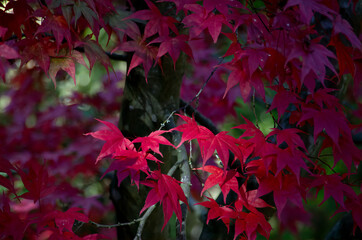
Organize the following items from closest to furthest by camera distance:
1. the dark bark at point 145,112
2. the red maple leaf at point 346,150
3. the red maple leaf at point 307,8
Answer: the red maple leaf at point 307,8 < the red maple leaf at point 346,150 < the dark bark at point 145,112

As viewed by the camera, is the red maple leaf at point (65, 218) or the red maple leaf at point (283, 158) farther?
the red maple leaf at point (65, 218)

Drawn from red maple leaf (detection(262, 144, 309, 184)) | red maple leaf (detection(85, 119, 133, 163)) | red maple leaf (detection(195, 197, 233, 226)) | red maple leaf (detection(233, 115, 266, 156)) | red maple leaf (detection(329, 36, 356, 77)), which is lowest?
red maple leaf (detection(195, 197, 233, 226))

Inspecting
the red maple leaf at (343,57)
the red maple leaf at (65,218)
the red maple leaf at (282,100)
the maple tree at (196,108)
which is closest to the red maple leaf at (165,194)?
the maple tree at (196,108)

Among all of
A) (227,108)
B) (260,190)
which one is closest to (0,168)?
(260,190)

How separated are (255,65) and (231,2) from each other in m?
0.20

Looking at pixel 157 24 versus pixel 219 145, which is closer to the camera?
pixel 219 145

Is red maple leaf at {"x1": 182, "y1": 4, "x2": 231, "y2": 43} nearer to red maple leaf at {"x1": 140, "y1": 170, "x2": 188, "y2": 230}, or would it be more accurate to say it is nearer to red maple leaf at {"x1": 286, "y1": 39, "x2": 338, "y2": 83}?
red maple leaf at {"x1": 286, "y1": 39, "x2": 338, "y2": 83}

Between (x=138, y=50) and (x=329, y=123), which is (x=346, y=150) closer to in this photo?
(x=329, y=123)

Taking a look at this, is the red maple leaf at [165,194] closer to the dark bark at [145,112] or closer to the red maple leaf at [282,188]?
the red maple leaf at [282,188]

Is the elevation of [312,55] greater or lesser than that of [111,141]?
greater

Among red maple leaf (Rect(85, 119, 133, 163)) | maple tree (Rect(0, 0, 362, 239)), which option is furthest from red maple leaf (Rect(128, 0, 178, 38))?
red maple leaf (Rect(85, 119, 133, 163))

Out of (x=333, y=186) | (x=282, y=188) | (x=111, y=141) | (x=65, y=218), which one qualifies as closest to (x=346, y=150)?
(x=333, y=186)

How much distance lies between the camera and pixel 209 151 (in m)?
0.93

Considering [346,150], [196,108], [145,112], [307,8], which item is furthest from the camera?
[145,112]
